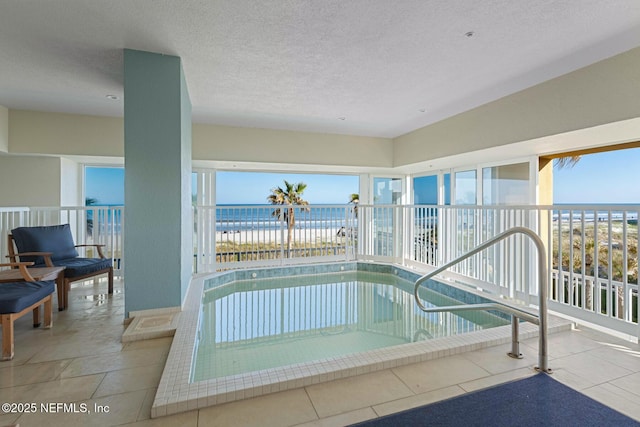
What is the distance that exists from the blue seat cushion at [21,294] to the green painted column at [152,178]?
624 mm

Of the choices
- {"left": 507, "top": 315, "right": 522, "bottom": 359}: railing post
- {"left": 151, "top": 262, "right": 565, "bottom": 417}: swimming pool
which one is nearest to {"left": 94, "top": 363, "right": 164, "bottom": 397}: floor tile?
{"left": 151, "top": 262, "right": 565, "bottom": 417}: swimming pool

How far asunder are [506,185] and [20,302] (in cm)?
624

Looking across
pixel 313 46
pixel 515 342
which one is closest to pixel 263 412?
pixel 515 342

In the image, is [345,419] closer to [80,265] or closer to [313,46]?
[313,46]

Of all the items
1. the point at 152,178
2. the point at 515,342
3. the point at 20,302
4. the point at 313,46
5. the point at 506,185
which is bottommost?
the point at 515,342

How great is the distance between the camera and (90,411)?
175cm

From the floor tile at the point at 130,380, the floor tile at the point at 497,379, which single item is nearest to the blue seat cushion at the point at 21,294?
the floor tile at the point at 130,380

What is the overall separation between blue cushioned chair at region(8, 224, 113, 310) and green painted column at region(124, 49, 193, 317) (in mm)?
1003

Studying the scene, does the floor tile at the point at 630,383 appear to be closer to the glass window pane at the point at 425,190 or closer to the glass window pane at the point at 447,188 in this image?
the glass window pane at the point at 447,188

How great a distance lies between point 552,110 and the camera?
3.44 m

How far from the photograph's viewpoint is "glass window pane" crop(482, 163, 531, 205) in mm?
4906

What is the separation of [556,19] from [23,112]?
6.60m

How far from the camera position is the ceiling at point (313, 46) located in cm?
227

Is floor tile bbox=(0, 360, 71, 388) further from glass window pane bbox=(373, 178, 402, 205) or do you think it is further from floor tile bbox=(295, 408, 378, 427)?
glass window pane bbox=(373, 178, 402, 205)
